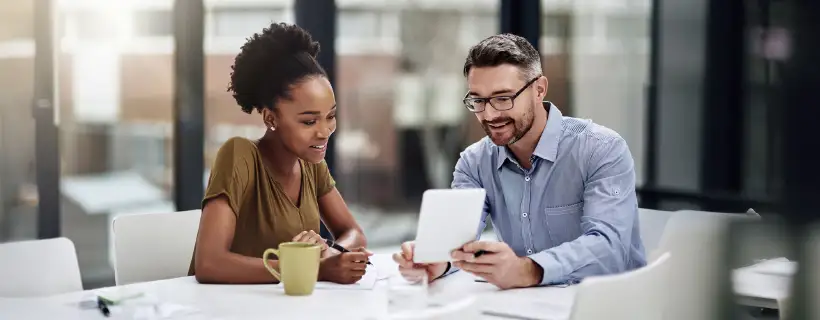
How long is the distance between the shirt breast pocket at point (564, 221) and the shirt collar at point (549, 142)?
142 millimetres

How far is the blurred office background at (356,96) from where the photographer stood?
353cm

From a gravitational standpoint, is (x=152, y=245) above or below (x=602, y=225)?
below

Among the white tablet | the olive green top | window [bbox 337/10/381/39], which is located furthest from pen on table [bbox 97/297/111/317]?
window [bbox 337/10/381/39]

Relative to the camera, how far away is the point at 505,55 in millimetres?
2309

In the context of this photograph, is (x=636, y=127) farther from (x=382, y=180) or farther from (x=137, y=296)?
(x=137, y=296)

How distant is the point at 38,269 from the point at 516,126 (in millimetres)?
1308

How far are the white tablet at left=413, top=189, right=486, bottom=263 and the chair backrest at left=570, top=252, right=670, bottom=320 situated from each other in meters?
0.45

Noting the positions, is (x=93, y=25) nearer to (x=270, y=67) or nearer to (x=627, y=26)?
(x=270, y=67)

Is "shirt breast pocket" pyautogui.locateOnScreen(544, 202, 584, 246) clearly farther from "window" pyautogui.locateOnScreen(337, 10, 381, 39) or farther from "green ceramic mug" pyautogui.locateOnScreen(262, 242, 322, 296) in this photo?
"window" pyautogui.locateOnScreen(337, 10, 381, 39)

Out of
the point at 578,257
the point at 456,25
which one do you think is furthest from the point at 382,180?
the point at 578,257

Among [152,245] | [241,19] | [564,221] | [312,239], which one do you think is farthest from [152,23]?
[564,221]

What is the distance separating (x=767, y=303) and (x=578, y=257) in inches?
18.9

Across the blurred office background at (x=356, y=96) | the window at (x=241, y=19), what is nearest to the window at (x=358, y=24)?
the blurred office background at (x=356, y=96)

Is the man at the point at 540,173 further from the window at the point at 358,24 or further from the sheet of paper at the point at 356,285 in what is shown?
the window at the point at 358,24
